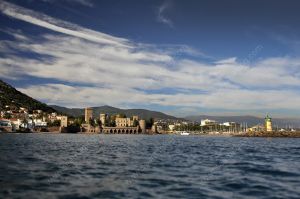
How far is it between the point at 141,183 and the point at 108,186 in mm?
2300

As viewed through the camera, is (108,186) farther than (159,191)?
Yes

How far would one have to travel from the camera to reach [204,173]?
1179 inches

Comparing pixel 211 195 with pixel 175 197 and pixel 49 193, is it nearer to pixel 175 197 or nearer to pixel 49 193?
pixel 175 197

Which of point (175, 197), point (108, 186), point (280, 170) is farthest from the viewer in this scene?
point (280, 170)

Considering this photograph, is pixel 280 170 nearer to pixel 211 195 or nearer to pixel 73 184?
pixel 211 195

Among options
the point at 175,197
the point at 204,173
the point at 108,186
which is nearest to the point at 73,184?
the point at 108,186

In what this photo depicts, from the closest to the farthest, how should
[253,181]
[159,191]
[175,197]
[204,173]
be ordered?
1. [175,197]
2. [159,191]
3. [253,181]
4. [204,173]

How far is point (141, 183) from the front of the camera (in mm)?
24266

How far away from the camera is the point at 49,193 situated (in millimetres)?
20453

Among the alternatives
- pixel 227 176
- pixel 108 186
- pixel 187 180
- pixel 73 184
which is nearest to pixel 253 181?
pixel 227 176

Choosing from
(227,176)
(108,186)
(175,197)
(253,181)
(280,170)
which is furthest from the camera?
(280,170)

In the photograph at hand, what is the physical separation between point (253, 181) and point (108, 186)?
9638mm

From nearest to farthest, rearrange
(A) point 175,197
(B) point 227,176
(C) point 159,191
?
(A) point 175,197 < (C) point 159,191 < (B) point 227,176

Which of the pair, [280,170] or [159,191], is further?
[280,170]
